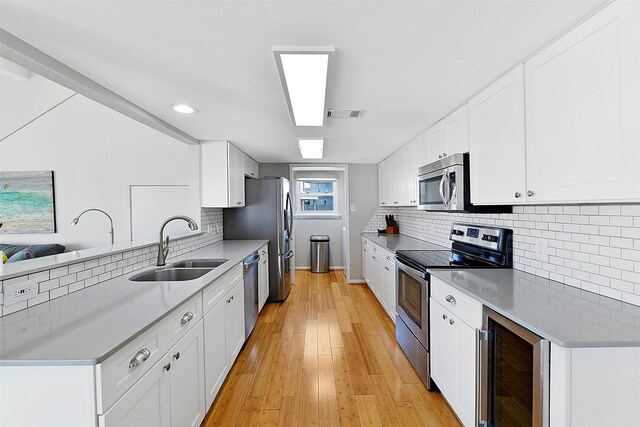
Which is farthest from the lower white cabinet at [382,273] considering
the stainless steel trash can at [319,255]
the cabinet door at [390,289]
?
the stainless steel trash can at [319,255]

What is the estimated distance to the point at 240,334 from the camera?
2609mm

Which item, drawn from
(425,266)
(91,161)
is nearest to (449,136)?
(425,266)

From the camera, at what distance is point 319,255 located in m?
5.92

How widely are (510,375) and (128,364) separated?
1690 millimetres

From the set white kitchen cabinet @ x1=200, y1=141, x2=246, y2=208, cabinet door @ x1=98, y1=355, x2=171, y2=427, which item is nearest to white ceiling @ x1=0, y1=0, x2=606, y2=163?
white kitchen cabinet @ x1=200, y1=141, x2=246, y2=208

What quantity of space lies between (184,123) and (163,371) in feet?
7.02

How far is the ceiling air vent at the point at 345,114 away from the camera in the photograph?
7.56 feet

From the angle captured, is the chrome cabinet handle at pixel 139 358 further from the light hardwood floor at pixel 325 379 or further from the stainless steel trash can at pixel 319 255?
the stainless steel trash can at pixel 319 255

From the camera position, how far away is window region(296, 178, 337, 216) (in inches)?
255

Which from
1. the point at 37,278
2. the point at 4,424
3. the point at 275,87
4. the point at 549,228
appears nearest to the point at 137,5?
the point at 275,87

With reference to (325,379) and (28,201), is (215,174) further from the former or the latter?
(28,201)

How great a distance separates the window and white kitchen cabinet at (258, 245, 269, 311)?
8.57 ft

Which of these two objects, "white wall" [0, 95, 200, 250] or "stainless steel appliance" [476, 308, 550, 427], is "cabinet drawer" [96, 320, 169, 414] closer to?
"stainless steel appliance" [476, 308, 550, 427]

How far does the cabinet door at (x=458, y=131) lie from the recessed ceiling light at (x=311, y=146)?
1.36m
